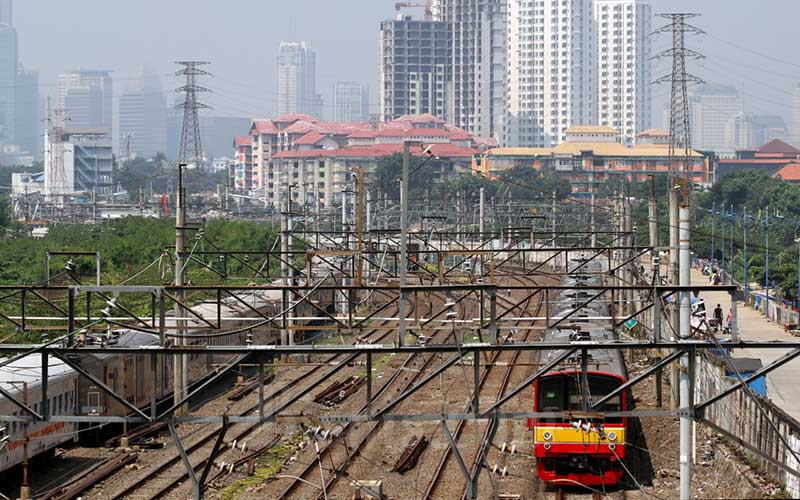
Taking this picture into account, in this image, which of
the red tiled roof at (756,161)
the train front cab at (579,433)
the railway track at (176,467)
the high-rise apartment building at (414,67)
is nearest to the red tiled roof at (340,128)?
the high-rise apartment building at (414,67)

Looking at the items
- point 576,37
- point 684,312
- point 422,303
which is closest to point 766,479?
point 684,312

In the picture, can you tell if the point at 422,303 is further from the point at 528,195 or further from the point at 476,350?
the point at 528,195

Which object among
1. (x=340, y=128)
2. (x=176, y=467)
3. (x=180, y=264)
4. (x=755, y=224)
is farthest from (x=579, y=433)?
(x=340, y=128)

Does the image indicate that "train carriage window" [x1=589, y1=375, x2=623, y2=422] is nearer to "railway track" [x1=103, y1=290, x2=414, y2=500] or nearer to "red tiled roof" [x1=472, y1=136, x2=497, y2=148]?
"railway track" [x1=103, y1=290, x2=414, y2=500]

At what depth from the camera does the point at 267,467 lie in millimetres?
15984

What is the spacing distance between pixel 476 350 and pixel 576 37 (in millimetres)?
152659

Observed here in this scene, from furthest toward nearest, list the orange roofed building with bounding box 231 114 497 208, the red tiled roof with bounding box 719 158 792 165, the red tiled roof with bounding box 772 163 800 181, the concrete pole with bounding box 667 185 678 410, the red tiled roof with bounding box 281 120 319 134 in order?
the red tiled roof with bounding box 719 158 792 165
the red tiled roof with bounding box 281 120 319 134
the red tiled roof with bounding box 772 163 800 181
the orange roofed building with bounding box 231 114 497 208
the concrete pole with bounding box 667 185 678 410

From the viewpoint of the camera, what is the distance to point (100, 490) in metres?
A: 14.6

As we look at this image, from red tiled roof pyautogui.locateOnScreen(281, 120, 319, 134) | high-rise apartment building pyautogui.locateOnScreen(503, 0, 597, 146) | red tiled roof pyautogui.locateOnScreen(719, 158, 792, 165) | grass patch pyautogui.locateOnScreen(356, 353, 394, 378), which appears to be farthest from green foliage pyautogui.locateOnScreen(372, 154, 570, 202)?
high-rise apartment building pyautogui.locateOnScreen(503, 0, 597, 146)

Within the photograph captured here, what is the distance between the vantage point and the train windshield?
45.4 ft

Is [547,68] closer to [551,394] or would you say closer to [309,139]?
[309,139]

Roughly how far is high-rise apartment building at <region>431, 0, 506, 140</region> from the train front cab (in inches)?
5902

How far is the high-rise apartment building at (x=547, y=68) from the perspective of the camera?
518 ft

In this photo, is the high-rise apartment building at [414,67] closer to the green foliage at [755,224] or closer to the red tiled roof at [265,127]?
the red tiled roof at [265,127]
